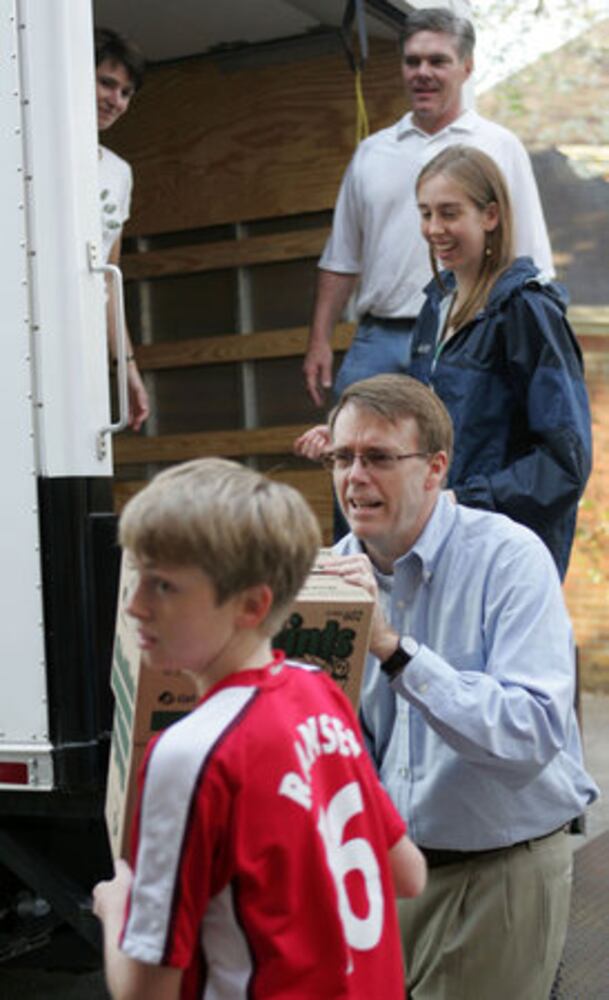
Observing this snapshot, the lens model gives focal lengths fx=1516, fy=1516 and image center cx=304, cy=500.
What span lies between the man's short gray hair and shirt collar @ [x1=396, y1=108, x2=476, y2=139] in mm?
182

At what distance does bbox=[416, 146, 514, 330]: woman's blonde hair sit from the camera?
144 inches

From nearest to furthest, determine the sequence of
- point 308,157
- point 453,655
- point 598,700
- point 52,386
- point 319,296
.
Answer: point 453,655 → point 52,386 → point 319,296 → point 308,157 → point 598,700

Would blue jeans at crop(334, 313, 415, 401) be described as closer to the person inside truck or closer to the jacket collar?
the person inside truck

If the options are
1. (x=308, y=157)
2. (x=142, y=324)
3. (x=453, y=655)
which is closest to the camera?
(x=453, y=655)

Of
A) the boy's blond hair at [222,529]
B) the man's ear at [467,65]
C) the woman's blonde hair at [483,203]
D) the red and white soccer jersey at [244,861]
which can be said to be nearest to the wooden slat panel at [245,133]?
the man's ear at [467,65]

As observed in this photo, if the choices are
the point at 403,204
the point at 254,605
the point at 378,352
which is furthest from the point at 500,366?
the point at 254,605

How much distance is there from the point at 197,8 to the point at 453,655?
3.27m

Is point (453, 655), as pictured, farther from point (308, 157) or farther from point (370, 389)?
point (308, 157)

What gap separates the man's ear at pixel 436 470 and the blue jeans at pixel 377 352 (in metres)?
1.90

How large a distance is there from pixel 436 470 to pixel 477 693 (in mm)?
469

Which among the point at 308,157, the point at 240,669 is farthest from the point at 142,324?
the point at 240,669

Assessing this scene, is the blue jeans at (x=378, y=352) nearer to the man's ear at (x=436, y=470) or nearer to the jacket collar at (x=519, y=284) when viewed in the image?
the jacket collar at (x=519, y=284)

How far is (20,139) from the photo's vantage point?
3.13 metres

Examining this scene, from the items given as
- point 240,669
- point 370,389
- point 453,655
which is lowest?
point 453,655
